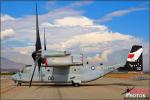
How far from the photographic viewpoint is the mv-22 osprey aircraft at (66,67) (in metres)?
42.1

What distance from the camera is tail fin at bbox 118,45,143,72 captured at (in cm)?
4783

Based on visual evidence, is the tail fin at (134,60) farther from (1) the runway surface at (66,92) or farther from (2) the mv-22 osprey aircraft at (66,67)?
(1) the runway surface at (66,92)

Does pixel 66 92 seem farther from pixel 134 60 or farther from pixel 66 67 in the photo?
pixel 134 60

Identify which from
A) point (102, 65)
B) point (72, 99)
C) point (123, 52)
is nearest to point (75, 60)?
point (102, 65)

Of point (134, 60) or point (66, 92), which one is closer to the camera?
point (66, 92)

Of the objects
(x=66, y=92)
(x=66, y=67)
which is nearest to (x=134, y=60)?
(x=66, y=67)

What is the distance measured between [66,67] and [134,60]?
975 centimetres

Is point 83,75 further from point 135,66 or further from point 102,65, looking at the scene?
point 135,66

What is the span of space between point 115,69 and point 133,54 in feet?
12.8

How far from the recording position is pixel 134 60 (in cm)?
4838

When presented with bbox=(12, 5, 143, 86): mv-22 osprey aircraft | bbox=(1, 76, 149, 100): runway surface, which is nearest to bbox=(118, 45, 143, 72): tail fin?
bbox=(12, 5, 143, 86): mv-22 osprey aircraft

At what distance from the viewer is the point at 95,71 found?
152ft

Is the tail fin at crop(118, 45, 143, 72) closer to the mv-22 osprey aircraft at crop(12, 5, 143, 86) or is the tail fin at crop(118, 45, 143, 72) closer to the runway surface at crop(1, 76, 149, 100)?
the mv-22 osprey aircraft at crop(12, 5, 143, 86)

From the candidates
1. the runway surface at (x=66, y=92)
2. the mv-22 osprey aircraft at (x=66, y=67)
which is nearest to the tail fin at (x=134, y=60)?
the mv-22 osprey aircraft at (x=66, y=67)
